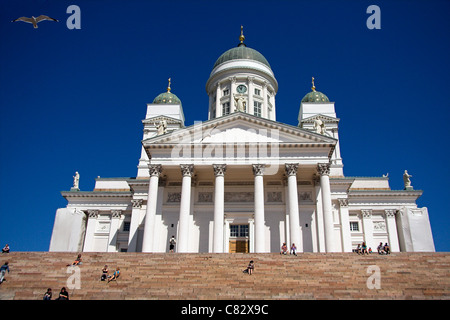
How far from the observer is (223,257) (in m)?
20.1

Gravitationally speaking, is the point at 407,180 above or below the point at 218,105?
below

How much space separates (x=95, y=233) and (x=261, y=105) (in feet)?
69.9

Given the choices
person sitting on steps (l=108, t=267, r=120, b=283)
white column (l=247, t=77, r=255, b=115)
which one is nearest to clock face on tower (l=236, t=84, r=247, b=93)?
white column (l=247, t=77, r=255, b=115)

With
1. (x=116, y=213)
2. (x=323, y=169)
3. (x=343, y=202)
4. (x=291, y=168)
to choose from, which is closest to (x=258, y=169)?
(x=291, y=168)

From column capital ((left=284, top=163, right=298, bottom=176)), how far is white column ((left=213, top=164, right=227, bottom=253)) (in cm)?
432

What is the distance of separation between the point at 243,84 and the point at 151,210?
2076 centimetres

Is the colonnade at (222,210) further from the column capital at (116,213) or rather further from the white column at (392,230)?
the white column at (392,230)

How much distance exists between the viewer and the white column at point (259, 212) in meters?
24.3

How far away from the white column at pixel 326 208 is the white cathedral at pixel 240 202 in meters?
0.07

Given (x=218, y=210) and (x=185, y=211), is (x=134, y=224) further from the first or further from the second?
(x=218, y=210)

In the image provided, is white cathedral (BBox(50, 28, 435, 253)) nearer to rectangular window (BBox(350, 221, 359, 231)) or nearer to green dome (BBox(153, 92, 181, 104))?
rectangular window (BBox(350, 221, 359, 231))

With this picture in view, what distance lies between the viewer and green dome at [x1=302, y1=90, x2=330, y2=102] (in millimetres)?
45106

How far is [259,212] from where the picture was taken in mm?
25500
